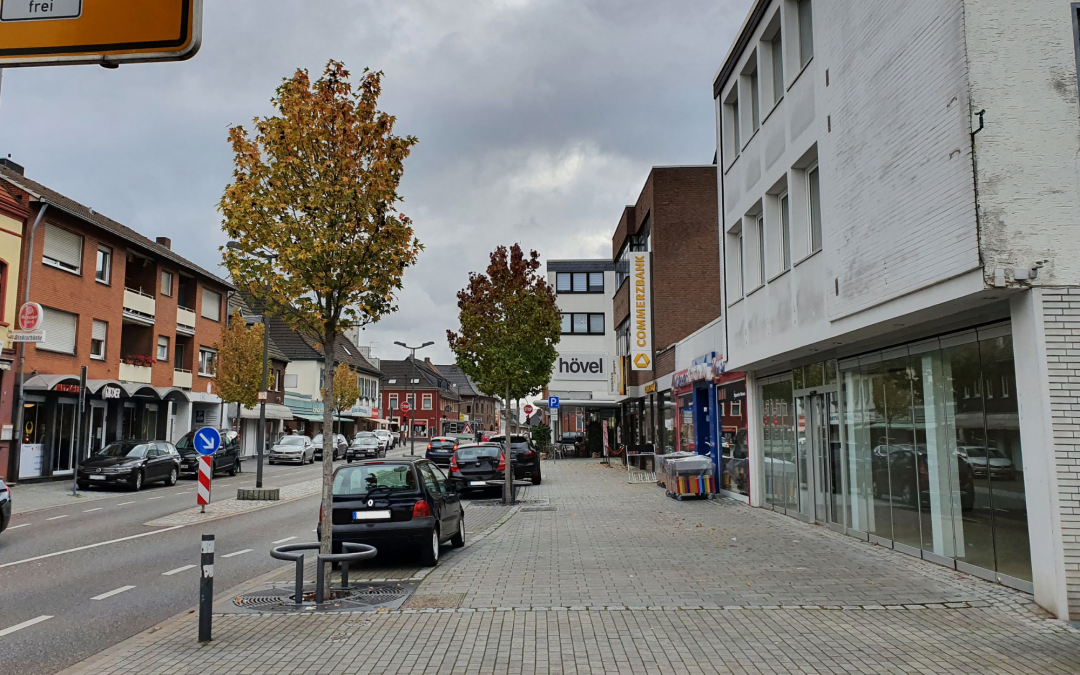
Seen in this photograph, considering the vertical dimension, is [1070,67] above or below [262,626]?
above

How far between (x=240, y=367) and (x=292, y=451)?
17.2 feet

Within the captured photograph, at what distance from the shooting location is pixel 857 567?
9.71 metres

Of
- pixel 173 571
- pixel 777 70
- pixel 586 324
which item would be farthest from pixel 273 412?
pixel 777 70

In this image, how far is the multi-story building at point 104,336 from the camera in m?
26.3

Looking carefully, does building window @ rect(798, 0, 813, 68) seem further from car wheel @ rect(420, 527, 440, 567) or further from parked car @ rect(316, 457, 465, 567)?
car wheel @ rect(420, 527, 440, 567)

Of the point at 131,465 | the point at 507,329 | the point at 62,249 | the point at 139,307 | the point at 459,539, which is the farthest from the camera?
the point at 139,307

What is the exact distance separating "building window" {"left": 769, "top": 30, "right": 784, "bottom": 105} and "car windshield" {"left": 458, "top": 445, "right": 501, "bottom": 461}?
1151 cm

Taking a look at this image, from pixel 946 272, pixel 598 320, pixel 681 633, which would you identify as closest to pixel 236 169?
pixel 681 633

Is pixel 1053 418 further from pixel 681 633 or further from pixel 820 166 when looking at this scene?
pixel 820 166

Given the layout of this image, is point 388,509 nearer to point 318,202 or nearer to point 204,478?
point 318,202

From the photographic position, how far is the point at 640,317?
29984mm

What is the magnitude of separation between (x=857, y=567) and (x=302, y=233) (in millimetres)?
7511

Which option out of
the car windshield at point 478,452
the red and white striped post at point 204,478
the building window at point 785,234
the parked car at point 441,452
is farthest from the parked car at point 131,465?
the building window at point 785,234

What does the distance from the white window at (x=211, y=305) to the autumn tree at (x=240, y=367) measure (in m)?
3.02
